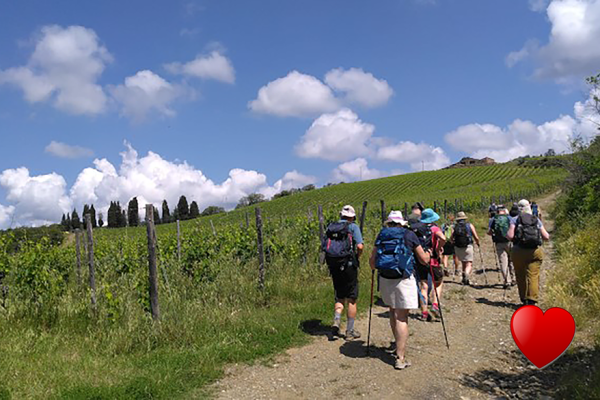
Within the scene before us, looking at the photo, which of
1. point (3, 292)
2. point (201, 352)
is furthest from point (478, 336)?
point (3, 292)

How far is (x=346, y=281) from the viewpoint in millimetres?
6008

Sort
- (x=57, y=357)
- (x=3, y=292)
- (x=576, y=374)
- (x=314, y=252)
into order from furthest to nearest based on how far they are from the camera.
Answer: (x=314, y=252) < (x=3, y=292) < (x=57, y=357) < (x=576, y=374)

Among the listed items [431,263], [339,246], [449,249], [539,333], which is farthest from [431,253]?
[539,333]

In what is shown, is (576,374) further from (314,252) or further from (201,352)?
(314,252)

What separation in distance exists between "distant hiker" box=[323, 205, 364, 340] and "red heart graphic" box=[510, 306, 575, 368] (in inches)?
107

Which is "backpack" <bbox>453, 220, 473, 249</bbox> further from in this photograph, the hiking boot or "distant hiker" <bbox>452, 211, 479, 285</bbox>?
the hiking boot

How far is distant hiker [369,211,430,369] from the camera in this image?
4.94 metres

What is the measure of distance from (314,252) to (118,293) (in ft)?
18.4

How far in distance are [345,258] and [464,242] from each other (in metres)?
4.80

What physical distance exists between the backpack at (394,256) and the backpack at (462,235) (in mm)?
5129

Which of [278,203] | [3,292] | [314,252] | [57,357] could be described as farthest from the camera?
[278,203]

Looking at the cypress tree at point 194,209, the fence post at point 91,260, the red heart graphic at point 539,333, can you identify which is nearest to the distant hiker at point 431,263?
the red heart graphic at point 539,333

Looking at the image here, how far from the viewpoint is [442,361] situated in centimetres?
514

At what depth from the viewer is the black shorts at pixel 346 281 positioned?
19.6 feet
